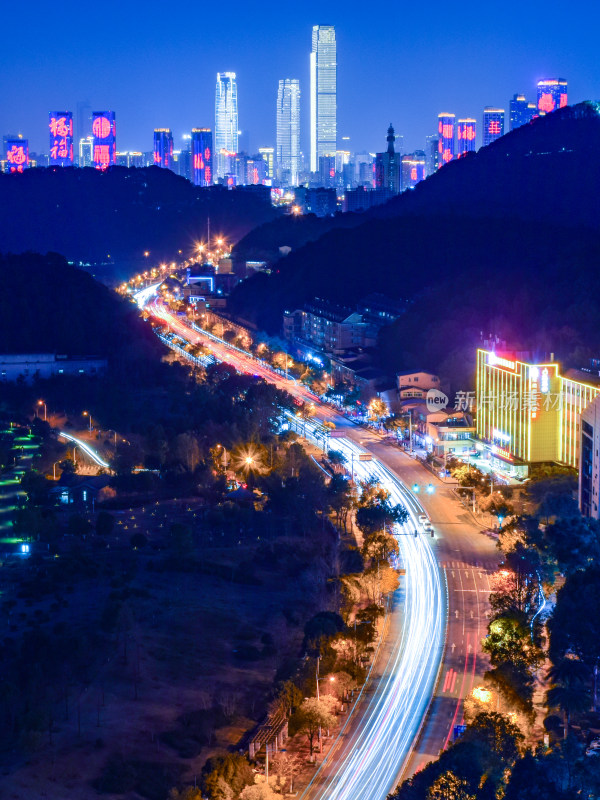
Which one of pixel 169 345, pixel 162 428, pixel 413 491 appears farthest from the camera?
pixel 169 345

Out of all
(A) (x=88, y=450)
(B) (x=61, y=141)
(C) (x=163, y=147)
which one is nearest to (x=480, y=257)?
(A) (x=88, y=450)

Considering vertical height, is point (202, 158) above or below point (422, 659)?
above

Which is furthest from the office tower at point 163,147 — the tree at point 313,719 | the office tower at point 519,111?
the tree at point 313,719

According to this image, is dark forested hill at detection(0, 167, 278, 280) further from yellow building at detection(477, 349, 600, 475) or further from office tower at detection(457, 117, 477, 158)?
yellow building at detection(477, 349, 600, 475)

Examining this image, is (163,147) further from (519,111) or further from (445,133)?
(519,111)

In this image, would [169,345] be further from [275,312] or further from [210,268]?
[210,268]

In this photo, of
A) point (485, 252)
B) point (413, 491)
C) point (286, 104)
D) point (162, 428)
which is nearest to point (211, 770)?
point (413, 491)

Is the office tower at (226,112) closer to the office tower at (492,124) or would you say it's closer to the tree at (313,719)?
the office tower at (492,124)
